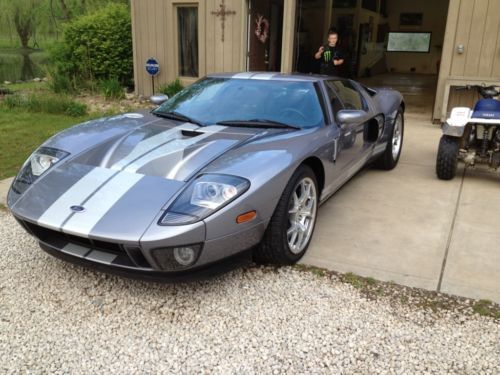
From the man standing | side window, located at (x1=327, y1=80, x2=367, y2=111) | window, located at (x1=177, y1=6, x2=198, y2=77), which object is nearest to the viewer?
side window, located at (x1=327, y1=80, x2=367, y2=111)

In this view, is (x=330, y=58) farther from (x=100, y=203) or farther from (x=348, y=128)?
(x=100, y=203)

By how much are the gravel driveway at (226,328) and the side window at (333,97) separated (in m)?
1.54

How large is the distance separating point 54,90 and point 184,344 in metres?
10.2

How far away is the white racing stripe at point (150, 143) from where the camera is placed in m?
2.82

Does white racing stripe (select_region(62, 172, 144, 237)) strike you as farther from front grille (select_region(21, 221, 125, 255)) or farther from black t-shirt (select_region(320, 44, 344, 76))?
black t-shirt (select_region(320, 44, 344, 76))

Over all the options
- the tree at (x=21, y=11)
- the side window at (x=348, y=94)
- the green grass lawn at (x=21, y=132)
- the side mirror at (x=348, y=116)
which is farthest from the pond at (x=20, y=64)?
the side mirror at (x=348, y=116)

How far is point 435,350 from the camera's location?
2.31m

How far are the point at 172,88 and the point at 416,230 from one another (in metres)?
7.41

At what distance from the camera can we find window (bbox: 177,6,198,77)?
34.1ft

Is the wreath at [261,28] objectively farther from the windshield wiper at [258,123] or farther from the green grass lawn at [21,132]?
the windshield wiper at [258,123]

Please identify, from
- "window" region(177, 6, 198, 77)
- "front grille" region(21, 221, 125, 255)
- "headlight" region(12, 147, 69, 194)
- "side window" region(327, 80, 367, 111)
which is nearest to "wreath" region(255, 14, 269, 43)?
"window" region(177, 6, 198, 77)

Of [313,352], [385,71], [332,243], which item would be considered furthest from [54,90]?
[385,71]

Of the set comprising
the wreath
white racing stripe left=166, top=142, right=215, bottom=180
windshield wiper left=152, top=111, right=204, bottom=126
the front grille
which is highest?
the wreath

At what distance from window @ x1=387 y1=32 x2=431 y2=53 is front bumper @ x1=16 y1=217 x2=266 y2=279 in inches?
790
